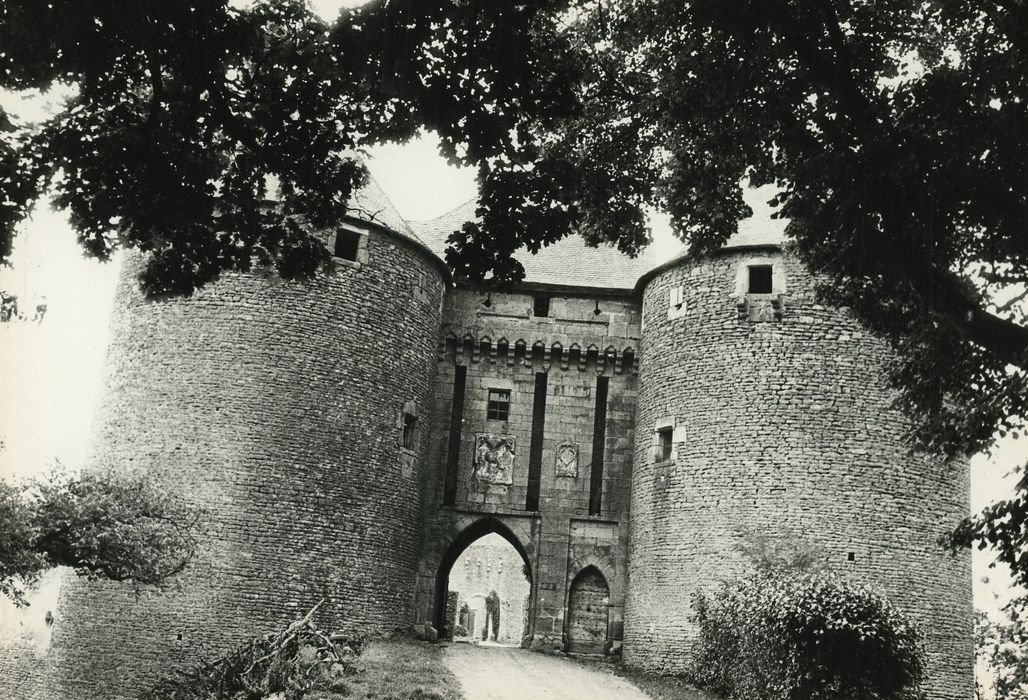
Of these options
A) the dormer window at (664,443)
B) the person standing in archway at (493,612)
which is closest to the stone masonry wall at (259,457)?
the dormer window at (664,443)

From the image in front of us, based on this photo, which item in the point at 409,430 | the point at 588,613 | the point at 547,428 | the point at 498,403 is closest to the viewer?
the point at 409,430

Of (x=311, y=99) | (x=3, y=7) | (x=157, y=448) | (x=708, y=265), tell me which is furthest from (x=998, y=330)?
(x=157, y=448)

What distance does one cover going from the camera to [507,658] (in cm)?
2027

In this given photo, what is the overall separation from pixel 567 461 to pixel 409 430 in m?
3.68

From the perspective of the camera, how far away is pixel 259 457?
1980cm

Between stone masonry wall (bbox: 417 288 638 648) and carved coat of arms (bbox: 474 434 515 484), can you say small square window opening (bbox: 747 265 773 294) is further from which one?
carved coat of arms (bbox: 474 434 515 484)

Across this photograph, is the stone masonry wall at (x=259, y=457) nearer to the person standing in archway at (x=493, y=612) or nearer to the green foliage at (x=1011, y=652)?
the green foliage at (x=1011, y=652)

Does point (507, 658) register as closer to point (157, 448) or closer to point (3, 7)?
point (157, 448)

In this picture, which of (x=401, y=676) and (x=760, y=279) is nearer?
(x=401, y=676)

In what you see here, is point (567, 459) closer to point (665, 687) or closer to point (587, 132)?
point (665, 687)

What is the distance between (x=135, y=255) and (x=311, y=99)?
15839 millimetres

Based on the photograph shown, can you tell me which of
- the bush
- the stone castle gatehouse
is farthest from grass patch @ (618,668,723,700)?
the bush

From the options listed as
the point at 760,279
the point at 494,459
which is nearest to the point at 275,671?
the point at 494,459

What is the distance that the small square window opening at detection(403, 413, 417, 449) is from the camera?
73.7 ft
